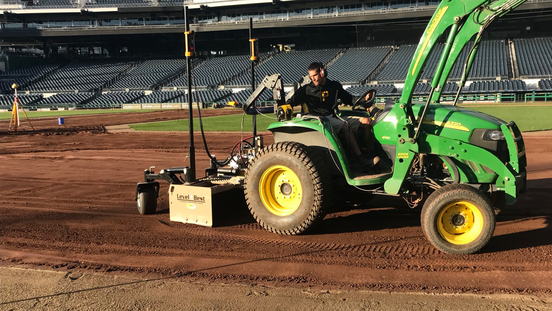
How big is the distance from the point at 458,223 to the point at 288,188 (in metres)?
1.76

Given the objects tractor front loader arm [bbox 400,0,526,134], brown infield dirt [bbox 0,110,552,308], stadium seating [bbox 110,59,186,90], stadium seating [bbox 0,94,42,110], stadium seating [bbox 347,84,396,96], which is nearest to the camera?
brown infield dirt [bbox 0,110,552,308]

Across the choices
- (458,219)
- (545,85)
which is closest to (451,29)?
(458,219)

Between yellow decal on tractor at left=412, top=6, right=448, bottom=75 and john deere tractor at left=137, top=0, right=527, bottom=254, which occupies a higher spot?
yellow decal on tractor at left=412, top=6, right=448, bottom=75

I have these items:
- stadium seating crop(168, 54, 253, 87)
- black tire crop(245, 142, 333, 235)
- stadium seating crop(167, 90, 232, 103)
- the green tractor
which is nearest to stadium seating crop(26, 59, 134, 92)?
stadium seating crop(168, 54, 253, 87)

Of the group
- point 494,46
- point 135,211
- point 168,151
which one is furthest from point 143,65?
point 135,211

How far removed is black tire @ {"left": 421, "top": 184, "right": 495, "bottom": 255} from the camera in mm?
3980

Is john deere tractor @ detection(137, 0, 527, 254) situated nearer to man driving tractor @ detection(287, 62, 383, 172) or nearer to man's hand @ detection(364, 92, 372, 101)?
man driving tractor @ detection(287, 62, 383, 172)

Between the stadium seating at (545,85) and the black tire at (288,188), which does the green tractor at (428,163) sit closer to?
the black tire at (288,188)

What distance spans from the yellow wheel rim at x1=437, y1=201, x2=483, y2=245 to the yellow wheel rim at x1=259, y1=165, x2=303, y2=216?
4.83 ft

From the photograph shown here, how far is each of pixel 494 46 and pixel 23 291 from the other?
4083 cm

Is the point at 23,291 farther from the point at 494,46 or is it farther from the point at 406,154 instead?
the point at 494,46

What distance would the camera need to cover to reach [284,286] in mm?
3539

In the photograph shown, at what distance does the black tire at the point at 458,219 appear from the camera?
398cm

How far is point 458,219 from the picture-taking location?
4.15 meters
